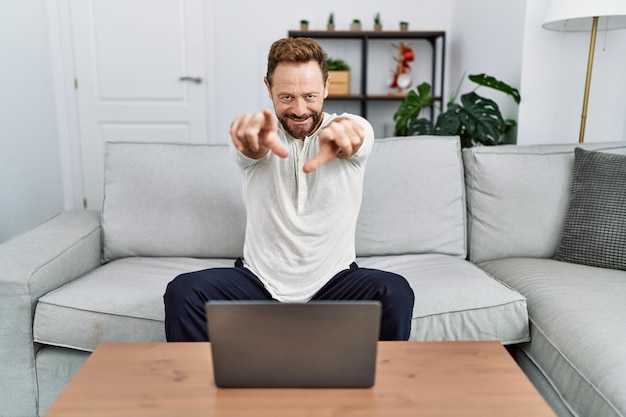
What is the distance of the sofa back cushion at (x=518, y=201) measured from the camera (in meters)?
1.94

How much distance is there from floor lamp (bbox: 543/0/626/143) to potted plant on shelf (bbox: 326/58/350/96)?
5.01 ft

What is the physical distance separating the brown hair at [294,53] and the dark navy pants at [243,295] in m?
0.52

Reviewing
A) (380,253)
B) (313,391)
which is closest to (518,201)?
(380,253)

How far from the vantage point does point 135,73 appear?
3.74m

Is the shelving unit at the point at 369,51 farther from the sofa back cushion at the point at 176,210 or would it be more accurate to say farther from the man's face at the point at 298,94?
the man's face at the point at 298,94

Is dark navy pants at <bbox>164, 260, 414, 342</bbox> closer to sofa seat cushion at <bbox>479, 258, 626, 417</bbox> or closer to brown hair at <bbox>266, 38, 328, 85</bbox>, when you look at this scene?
sofa seat cushion at <bbox>479, 258, 626, 417</bbox>

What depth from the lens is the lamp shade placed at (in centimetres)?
206

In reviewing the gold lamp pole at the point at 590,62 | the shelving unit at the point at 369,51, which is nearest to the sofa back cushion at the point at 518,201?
the gold lamp pole at the point at 590,62

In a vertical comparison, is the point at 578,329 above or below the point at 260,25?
below

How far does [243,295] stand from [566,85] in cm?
200

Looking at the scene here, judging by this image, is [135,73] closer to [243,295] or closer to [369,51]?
[369,51]

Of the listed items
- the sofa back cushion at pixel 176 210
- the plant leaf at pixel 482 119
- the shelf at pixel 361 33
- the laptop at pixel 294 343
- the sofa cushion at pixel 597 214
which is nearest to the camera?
the laptop at pixel 294 343

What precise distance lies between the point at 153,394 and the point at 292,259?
1.90 feet

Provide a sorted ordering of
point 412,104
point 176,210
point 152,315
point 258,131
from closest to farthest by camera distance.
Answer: point 258,131
point 152,315
point 176,210
point 412,104
